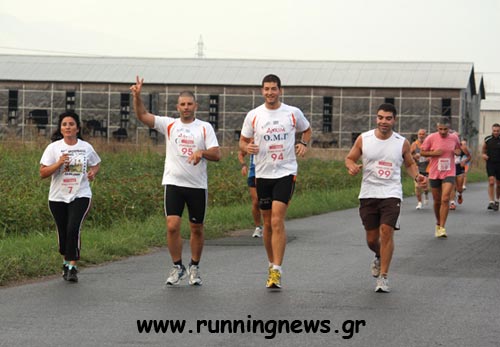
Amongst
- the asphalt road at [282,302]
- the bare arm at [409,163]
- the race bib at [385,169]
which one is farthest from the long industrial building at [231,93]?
the race bib at [385,169]

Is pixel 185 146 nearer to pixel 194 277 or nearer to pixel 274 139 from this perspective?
pixel 274 139

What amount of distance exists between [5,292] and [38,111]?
177 ft

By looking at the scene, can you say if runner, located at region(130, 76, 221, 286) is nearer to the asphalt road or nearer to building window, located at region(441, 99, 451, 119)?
the asphalt road

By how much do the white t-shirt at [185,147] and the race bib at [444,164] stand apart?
756 cm

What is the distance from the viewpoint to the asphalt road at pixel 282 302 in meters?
7.35

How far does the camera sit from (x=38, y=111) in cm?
6244

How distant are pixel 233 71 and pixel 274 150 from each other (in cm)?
5669

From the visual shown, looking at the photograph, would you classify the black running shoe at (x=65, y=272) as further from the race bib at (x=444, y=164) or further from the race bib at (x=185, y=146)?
the race bib at (x=444, y=164)

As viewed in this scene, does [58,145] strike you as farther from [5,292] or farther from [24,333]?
[24,333]

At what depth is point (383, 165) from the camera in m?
10.3

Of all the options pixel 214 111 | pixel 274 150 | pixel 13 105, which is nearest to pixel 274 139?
pixel 274 150

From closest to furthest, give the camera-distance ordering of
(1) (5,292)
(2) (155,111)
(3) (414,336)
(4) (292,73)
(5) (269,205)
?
(3) (414,336)
(1) (5,292)
(5) (269,205)
(2) (155,111)
(4) (292,73)

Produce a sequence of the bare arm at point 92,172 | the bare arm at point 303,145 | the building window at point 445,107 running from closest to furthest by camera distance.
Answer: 1. the bare arm at point 303,145
2. the bare arm at point 92,172
3. the building window at point 445,107

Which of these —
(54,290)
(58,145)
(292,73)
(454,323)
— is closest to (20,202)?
(58,145)
